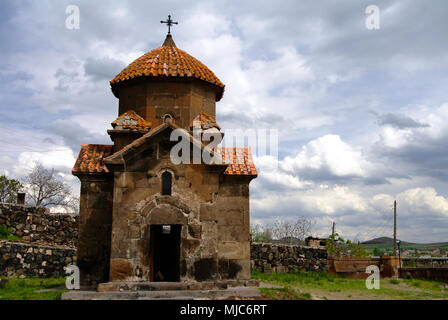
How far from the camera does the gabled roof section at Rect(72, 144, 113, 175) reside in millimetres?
10078

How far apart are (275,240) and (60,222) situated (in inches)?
535

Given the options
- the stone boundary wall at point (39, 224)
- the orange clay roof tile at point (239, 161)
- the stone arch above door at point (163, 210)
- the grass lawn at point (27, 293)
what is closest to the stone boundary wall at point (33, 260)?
the stone boundary wall at point (39, 224)

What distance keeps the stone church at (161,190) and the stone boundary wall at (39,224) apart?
5.25m

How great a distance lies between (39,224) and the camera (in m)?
15.4

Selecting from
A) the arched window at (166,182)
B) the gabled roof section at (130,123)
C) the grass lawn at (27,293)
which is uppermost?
the gabled roof section at (130,123)

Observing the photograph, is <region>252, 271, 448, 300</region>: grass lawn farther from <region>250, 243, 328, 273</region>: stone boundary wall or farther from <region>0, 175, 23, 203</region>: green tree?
<region>0, 175, 23, 203</region>: green tree

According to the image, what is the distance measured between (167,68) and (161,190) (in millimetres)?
3576

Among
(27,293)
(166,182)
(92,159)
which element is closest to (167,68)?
(92,159)

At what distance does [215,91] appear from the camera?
38.7 feet

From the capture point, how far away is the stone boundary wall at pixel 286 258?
15.1m

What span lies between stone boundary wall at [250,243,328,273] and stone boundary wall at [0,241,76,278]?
636 centimetres

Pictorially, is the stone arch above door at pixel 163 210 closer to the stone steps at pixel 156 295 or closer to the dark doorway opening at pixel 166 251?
the stone steps at pixel 156 295

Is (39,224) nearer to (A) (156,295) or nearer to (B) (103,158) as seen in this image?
(B) (103,158)
